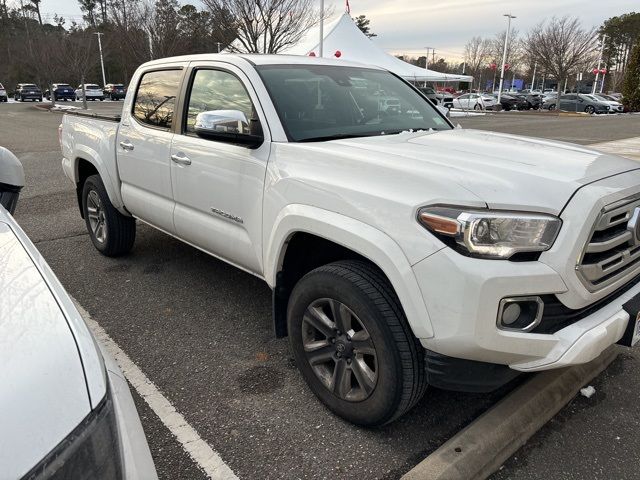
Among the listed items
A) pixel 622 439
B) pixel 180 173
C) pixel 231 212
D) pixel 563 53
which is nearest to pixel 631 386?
pixel 622 439

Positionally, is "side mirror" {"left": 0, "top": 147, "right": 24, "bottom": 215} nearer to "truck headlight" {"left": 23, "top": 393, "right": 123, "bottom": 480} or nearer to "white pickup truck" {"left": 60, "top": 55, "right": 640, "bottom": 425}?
"white pickup truck" {"left": 60, "top": 55, "right": 640, "bottom": 425}

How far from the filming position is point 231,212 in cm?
319

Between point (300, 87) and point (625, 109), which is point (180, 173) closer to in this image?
point (300, 87)

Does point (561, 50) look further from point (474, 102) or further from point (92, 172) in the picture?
point (92, 172)

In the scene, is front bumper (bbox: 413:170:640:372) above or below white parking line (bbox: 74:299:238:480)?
above

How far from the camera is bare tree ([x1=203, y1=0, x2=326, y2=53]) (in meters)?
24.7

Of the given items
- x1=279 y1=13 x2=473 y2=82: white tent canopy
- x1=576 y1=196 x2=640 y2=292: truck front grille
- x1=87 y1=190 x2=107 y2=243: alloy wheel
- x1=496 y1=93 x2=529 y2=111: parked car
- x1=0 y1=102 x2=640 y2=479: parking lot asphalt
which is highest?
x1=279 y1=13 x2=473 y2=82: white tent canopy

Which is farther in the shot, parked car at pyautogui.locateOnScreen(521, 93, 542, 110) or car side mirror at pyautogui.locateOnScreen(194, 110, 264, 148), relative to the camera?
parked car at pyautogui.locateOnScreen(521, 93, 542, 110)

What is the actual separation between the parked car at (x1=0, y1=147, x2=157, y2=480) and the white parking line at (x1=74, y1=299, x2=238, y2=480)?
0.94 m

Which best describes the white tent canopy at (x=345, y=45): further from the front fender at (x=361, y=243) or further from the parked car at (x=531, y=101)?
the front fender at (x=361, y=243)

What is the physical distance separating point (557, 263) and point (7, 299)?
187 cm

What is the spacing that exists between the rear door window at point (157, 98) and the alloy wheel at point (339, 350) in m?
2.04

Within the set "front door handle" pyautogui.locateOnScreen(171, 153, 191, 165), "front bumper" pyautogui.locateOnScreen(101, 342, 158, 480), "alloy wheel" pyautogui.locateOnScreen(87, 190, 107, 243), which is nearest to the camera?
"front bumper" pyautogui.locateOnScreen(101, 342, 158, 480)

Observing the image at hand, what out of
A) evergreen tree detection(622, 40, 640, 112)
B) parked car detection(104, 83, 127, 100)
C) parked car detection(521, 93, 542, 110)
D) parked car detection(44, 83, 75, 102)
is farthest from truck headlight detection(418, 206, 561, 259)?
parked car detection(104, 83, 127, 100)
